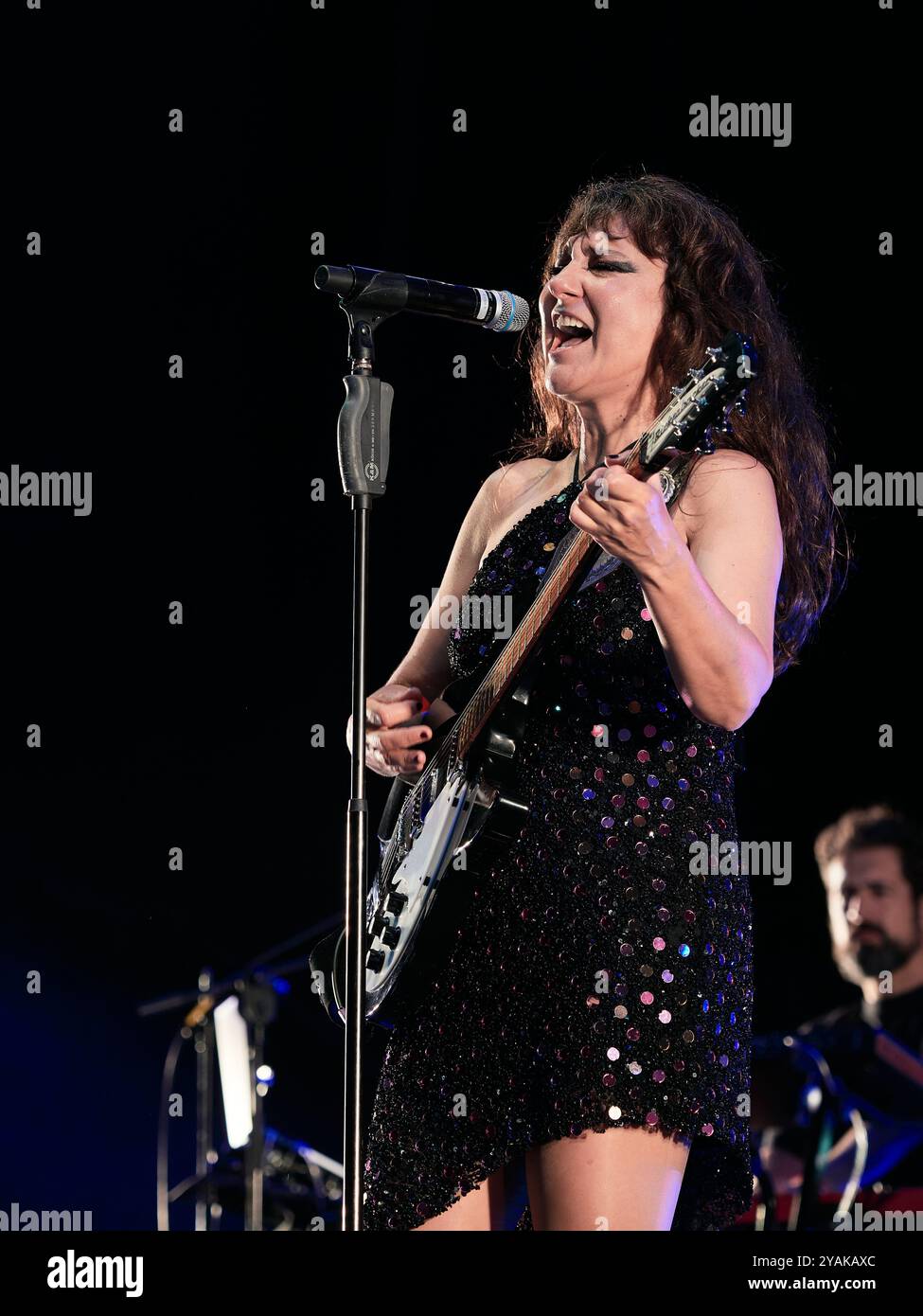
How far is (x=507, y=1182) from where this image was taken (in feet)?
6.37

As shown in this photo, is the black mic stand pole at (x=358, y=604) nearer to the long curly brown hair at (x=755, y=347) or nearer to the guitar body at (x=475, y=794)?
the guitar body at (x=475, y=794)

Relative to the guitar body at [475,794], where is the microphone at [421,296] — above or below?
above

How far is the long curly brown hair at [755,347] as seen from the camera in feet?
6.64

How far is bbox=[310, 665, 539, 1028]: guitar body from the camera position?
1.88 metres

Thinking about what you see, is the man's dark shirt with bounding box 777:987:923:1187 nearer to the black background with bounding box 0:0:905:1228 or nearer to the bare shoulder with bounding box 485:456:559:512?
the black background with bounding box 0:0:905:1228

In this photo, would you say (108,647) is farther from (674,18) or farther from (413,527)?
(674,18)

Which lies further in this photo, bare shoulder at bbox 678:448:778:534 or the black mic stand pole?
bare shoulder at bbox 678:448:778:534

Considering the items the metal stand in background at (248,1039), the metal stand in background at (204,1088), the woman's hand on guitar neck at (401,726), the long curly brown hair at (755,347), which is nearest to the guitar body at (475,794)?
the woman's hand on guitar neck at (401,726)

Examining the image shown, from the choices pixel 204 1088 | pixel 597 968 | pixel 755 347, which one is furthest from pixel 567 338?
pixel 204 1088

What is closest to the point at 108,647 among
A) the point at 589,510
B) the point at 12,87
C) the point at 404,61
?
the point at 12,87

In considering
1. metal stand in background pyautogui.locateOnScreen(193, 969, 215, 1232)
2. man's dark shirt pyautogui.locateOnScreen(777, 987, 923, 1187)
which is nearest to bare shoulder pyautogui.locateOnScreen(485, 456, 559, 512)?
man's dark shirt pyautogui.locateOnScreen(777, 987, 923, 1187)

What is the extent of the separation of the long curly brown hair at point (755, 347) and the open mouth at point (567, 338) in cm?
10

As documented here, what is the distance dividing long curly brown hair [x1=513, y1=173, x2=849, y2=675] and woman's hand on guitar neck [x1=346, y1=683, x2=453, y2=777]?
0.54m

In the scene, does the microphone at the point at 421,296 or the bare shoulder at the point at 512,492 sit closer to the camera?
the microphone at the point at 421,296
